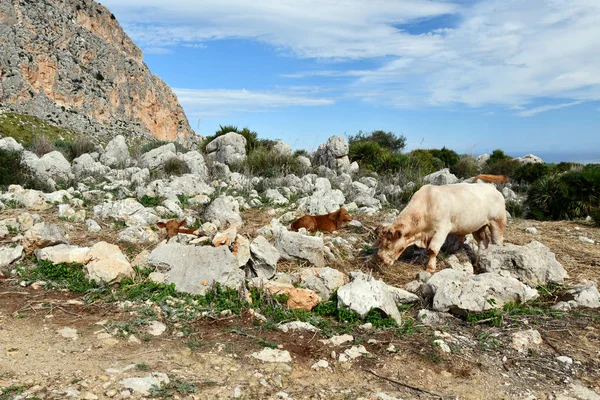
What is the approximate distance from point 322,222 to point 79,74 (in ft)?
180

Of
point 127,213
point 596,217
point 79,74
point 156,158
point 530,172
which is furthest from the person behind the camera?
point 79,74

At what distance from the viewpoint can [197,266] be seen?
5.87 m

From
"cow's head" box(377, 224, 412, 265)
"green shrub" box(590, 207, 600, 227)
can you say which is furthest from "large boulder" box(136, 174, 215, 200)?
"green shrub" box(590, 207, 600, 227)

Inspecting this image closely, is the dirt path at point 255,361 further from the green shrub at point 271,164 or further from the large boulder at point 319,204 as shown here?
the green shrub at point 271,164

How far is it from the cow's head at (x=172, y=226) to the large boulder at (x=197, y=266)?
1318mm

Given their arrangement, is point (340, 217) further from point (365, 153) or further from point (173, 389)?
point (365, 153)

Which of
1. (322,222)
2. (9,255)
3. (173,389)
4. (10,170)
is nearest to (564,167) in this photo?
(322,222)

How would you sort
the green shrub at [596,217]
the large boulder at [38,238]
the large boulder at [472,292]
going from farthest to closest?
the green shrub at [596,217]
the large boulder at [38,238]
the large boulder at [472,292]

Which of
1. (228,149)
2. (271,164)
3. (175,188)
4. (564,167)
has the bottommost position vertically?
(175,188)

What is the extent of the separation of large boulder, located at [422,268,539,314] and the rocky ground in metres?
0.02

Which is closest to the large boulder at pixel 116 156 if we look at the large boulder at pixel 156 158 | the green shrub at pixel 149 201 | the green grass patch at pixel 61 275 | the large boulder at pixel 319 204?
the large boulder at pixel 156 158

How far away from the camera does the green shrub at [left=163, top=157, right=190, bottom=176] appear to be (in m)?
13.1

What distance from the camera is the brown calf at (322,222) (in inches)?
324

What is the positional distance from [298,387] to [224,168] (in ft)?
35.3
